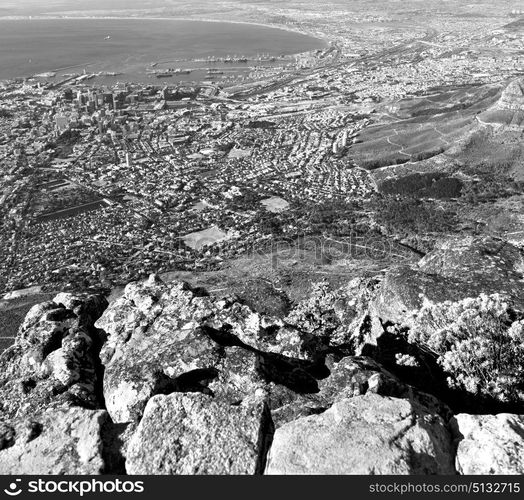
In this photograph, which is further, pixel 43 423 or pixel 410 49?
pixel 410 49

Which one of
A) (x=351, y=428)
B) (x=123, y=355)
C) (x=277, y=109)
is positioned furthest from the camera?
(x=277, y=109)

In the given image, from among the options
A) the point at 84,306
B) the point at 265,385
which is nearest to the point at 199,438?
the point at 265,385

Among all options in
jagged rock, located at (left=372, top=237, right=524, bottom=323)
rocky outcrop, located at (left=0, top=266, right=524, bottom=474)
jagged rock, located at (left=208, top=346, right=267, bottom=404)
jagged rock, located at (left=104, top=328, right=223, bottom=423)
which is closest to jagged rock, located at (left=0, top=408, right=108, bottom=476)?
rocky outcrop, located at (left=0, top=266, right=524, bottom=474)

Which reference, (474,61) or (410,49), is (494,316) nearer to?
(474,61)

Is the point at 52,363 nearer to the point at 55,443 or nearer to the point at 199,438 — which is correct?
the point at 55,443

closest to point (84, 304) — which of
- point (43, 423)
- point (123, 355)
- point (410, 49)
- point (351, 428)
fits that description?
point (123, 355)

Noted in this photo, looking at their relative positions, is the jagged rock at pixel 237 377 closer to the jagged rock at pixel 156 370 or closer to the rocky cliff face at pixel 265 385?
the rocky cliff face at pixel 265 385
